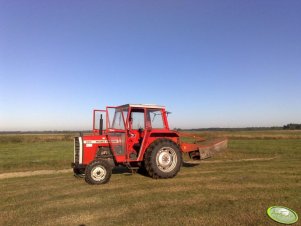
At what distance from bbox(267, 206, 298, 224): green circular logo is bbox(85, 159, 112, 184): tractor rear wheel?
470 cm

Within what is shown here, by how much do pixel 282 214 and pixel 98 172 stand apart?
516 cm

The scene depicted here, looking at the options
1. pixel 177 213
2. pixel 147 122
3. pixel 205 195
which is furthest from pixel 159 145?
pixel 177 213

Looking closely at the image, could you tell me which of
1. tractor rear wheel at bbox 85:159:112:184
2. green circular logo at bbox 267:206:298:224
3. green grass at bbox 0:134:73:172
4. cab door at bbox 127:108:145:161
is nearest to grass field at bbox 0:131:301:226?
green circular logo at bbox 267:206:298:224

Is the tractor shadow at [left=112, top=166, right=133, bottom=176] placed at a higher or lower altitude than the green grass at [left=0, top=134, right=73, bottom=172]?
lower

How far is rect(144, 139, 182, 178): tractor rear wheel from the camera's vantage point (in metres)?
9.93

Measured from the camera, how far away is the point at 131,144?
10.4 meters

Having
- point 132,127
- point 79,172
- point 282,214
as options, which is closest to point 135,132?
point 132,127

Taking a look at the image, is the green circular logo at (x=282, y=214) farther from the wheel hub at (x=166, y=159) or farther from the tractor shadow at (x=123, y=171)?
the tractor shadow at (x=123, y=171)

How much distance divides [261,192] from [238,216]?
83.0 inches

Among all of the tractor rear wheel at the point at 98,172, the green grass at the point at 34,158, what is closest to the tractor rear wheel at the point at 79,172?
the tractor rear wheel at the point at 98,172

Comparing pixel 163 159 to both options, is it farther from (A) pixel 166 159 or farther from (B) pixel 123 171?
(B) pixel 123 171

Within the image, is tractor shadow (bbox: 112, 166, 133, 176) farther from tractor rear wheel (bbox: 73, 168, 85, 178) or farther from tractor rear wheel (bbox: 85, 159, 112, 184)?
tractor rear wheel (bbox: 85, 159, 112, 184)

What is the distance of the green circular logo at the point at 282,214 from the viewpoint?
19.1 ft

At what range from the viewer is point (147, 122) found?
35.3ft
